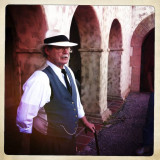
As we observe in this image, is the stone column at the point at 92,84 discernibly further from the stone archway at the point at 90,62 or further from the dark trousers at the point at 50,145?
the dark trousers at the point at 50,145

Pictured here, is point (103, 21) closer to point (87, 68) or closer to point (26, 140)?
point (87, 68)

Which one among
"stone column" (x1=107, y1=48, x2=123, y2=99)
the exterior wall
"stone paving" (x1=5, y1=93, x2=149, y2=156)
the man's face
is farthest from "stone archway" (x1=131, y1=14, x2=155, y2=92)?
the man's face

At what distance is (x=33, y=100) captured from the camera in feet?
7.43

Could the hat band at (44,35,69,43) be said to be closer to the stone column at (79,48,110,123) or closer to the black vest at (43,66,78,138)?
the black vest at (43,66,78,138)

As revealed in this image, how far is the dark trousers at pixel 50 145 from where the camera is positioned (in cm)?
244

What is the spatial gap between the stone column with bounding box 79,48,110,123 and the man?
1.06 m

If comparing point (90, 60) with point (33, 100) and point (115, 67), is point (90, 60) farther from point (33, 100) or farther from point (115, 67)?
point (115, 67)

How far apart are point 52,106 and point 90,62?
145 centimetres

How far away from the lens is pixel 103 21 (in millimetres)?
3738

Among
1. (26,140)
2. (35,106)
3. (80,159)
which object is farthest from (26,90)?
(80,159)

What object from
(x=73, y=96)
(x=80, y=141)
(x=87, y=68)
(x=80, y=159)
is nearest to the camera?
(x=73, y=96)

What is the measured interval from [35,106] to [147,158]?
1.50m

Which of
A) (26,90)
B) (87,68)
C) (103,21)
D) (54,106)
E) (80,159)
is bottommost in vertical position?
(80,159)

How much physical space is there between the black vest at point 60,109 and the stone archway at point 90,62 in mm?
1086
